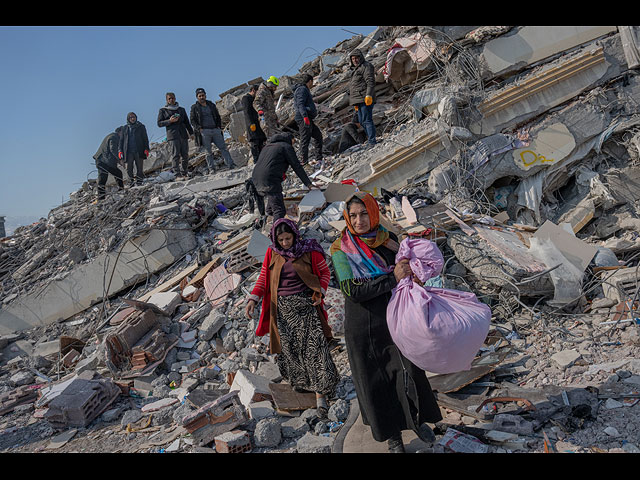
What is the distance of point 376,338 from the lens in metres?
2.71

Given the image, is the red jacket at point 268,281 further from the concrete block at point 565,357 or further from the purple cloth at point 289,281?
the concrete block at point 565,357

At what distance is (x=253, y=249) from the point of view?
588 cm

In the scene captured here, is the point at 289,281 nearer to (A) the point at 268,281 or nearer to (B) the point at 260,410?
(A) the point at 268,281

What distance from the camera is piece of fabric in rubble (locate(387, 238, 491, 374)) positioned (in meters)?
2.38

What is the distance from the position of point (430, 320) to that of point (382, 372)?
1.78 ft

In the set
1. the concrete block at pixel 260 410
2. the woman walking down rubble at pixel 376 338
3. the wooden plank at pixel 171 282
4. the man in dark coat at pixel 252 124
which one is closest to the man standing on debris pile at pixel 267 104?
→ the man in dark coat at pixel 252 124

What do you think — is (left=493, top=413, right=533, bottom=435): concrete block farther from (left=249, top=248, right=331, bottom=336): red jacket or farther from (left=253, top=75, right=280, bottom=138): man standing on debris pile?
(left=253, top=75, right=280, bottom=138): man standing on debris pile

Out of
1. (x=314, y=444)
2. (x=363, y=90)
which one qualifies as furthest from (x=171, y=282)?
(x=363, y=90)

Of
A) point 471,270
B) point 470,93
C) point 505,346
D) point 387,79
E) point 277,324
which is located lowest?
point 505,346

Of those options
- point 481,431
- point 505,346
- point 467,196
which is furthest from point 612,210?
point 481,431

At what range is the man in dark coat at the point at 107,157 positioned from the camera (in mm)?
9453

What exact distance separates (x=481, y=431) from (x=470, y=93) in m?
6.15

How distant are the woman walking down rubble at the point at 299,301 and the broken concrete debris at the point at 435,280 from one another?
295 millimetres
